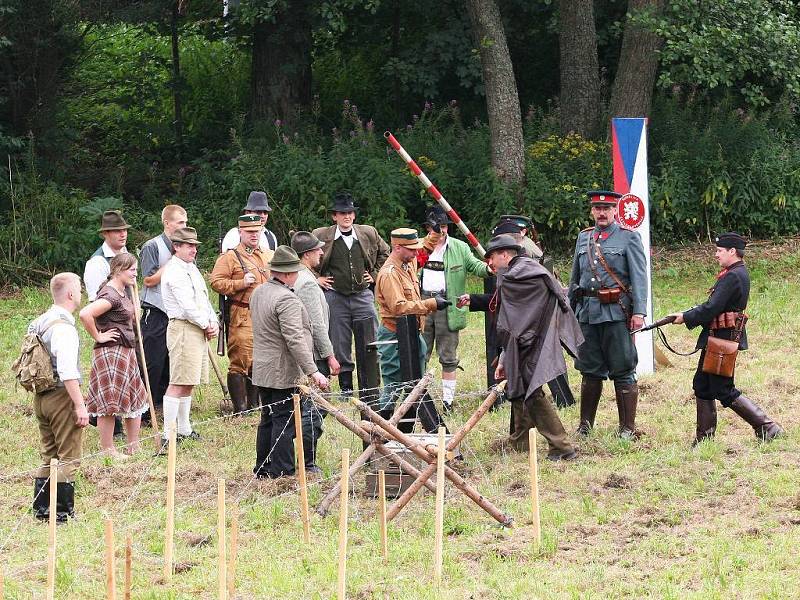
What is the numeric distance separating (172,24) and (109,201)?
395 cm

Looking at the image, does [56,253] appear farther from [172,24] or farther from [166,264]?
[166,264]

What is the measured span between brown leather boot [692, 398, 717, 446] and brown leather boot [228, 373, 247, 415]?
12.7 ft

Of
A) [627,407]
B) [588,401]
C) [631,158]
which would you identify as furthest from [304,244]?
[631,158]

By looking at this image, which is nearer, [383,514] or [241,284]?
[383,514]

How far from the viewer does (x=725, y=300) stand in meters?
9.13

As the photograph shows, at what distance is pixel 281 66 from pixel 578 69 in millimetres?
4758

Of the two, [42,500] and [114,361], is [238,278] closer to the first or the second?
[114,361]

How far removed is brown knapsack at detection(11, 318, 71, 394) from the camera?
795 cm

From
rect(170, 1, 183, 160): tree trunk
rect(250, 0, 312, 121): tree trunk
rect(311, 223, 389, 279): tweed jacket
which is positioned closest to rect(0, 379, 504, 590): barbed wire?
rect(311, 223, 389, 279): tweed jacket

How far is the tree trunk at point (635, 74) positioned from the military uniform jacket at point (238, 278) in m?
9.19

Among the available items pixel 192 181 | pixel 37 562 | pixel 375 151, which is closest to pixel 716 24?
pixel 375 151

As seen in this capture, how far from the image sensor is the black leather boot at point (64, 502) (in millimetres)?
7996

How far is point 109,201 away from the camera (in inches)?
730

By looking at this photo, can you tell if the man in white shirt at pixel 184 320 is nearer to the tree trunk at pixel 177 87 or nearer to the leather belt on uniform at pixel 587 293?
the leather belt on uniform at pixel 587 293
